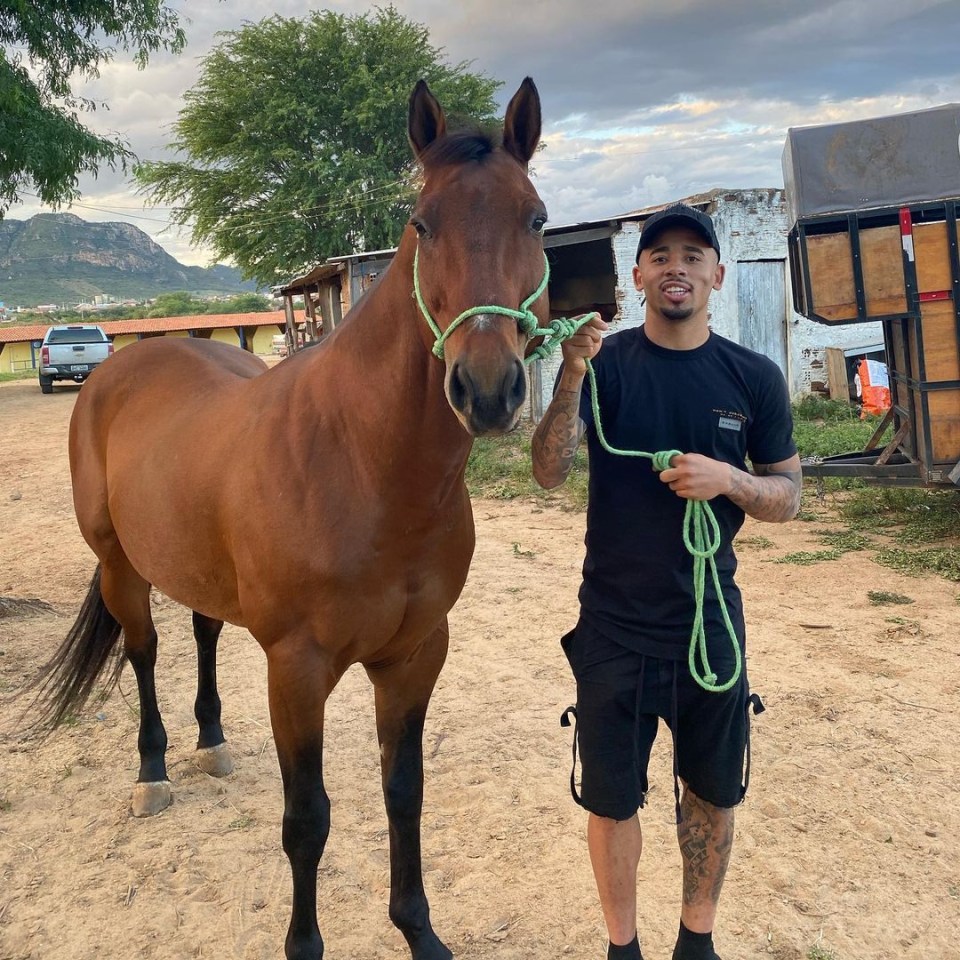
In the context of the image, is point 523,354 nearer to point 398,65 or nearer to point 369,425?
point 369,425

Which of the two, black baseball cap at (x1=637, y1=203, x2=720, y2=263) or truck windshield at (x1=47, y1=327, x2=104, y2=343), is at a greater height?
truck windshield at (x1=47, y1=327, x2=104, y2=343)

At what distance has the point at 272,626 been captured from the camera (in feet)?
6.93

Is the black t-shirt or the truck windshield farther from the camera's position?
the truck windshield

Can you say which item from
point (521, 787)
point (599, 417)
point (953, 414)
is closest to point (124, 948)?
point (521, 787)

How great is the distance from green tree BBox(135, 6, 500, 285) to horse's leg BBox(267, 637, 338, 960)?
22.0 metres

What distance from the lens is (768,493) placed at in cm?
188

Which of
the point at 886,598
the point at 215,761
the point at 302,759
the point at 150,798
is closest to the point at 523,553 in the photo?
the point at 886,598

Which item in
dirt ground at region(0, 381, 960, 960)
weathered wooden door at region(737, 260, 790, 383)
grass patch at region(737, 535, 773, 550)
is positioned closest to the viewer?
dirt ground at region(0, 381, 960, 960)

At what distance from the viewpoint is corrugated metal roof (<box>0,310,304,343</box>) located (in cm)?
3544

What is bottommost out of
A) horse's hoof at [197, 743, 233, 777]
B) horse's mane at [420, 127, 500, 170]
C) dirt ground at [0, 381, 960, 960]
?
dirt ground at [0, 381, 960, 960]

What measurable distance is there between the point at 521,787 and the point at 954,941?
4.87ft

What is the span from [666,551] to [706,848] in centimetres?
77

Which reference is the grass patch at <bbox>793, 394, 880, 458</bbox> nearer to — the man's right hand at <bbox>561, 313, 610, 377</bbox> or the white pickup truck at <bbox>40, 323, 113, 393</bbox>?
the man's right hand at <bbox>561, 313, 610, 377</bbox>

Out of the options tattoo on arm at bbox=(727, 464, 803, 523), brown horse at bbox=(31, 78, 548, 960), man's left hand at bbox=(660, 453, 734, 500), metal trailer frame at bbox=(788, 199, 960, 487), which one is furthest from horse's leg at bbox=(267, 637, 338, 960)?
metal trailer frame at bbox=(788, 199, 960, 487)
